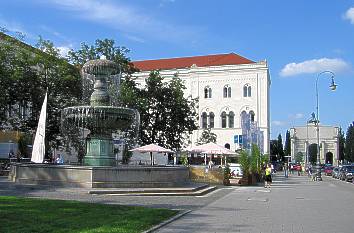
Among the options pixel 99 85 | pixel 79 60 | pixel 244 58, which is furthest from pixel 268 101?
pixel 99 85

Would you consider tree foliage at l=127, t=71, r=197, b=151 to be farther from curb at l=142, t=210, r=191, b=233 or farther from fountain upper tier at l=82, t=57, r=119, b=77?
curb at l=142, t=210, r=191, b=233

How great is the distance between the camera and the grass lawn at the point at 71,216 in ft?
35.9

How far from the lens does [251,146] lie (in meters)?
40.0

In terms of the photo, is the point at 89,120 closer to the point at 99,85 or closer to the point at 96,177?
the point at 99,85

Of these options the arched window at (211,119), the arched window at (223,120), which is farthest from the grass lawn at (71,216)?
the arched window at (211,119)

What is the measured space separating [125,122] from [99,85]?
2.51 meters

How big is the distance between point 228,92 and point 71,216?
8774 centimetres

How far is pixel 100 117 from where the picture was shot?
950 inches

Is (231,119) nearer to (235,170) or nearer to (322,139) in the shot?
(322,139)

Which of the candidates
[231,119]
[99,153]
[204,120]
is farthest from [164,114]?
[204,120]

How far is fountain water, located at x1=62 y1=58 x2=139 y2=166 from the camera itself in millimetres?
24156

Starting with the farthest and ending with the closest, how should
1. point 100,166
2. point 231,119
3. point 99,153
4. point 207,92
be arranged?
point 207,92, point 231,119, point 99,153, point 100,166

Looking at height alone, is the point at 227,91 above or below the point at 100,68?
above

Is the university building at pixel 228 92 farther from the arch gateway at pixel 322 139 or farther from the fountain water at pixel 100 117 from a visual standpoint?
the fountain water at pixel 100 117
